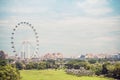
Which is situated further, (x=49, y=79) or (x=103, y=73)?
(x=103, y=73)

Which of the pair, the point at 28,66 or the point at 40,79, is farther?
the point at 28,66

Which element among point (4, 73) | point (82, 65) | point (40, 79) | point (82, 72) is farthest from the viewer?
point (82, 65)

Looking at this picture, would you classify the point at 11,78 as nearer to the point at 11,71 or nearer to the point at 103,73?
the point at 11,71

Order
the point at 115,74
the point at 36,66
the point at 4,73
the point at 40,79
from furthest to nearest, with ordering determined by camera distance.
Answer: the point at 36,66
the point at 115,74
the point at 40,79
the point at 4,73

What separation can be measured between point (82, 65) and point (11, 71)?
129 ft

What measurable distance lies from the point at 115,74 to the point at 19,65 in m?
39.6

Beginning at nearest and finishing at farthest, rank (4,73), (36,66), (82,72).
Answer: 1. (4,73)
2. (82,72)
3. (36,66)

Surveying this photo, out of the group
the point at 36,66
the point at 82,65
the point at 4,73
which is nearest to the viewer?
the point at 4,73

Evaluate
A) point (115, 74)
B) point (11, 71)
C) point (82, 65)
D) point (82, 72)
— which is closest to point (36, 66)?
point (82, 65)

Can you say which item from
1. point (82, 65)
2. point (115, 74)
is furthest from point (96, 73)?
point (82, 65)

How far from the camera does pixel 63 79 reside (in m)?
47.4

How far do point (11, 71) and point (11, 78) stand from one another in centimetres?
160

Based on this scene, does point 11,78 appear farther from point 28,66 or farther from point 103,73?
point 28,66

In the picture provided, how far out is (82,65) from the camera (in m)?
77.2
